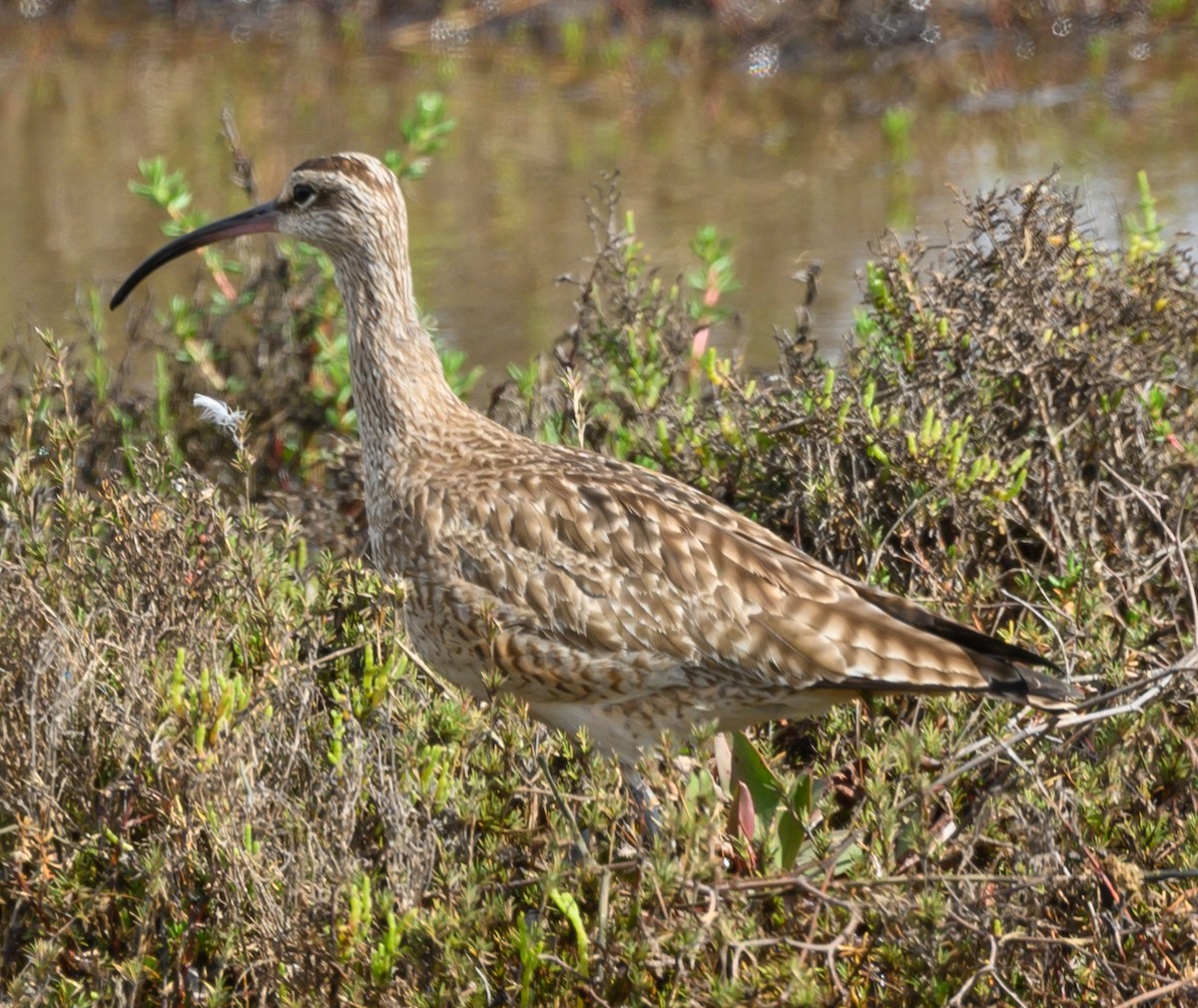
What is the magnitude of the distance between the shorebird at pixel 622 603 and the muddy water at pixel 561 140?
3646 millimetres

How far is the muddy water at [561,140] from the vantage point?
32.4 ft

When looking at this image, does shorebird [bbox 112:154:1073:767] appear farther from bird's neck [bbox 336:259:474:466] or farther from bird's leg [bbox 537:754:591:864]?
bird's leg [bbox 537:754:591:864]

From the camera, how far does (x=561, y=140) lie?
1230cm

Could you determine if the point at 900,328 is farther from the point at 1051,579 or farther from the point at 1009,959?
the point at 1009,959

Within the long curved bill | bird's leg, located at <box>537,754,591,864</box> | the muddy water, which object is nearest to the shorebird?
bird's leg, located at <box>537,754,591,864</box>

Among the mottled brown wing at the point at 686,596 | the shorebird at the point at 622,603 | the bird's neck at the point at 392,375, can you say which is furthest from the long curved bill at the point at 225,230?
the mottled brown wing at the point at 686,596

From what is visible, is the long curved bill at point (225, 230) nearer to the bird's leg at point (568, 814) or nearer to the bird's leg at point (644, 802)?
the bird's leg at point (644, 802)

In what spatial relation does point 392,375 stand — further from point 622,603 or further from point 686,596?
point 686,596

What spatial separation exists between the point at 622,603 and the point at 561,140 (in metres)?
8.05

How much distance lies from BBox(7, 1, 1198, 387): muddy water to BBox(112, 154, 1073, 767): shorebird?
12.0ft

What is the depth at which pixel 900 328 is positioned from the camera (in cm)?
544

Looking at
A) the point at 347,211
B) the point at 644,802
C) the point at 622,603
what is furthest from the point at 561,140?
the point at 644,802

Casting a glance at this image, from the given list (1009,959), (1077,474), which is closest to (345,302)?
(1077,474)

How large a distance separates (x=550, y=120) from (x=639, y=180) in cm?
157
